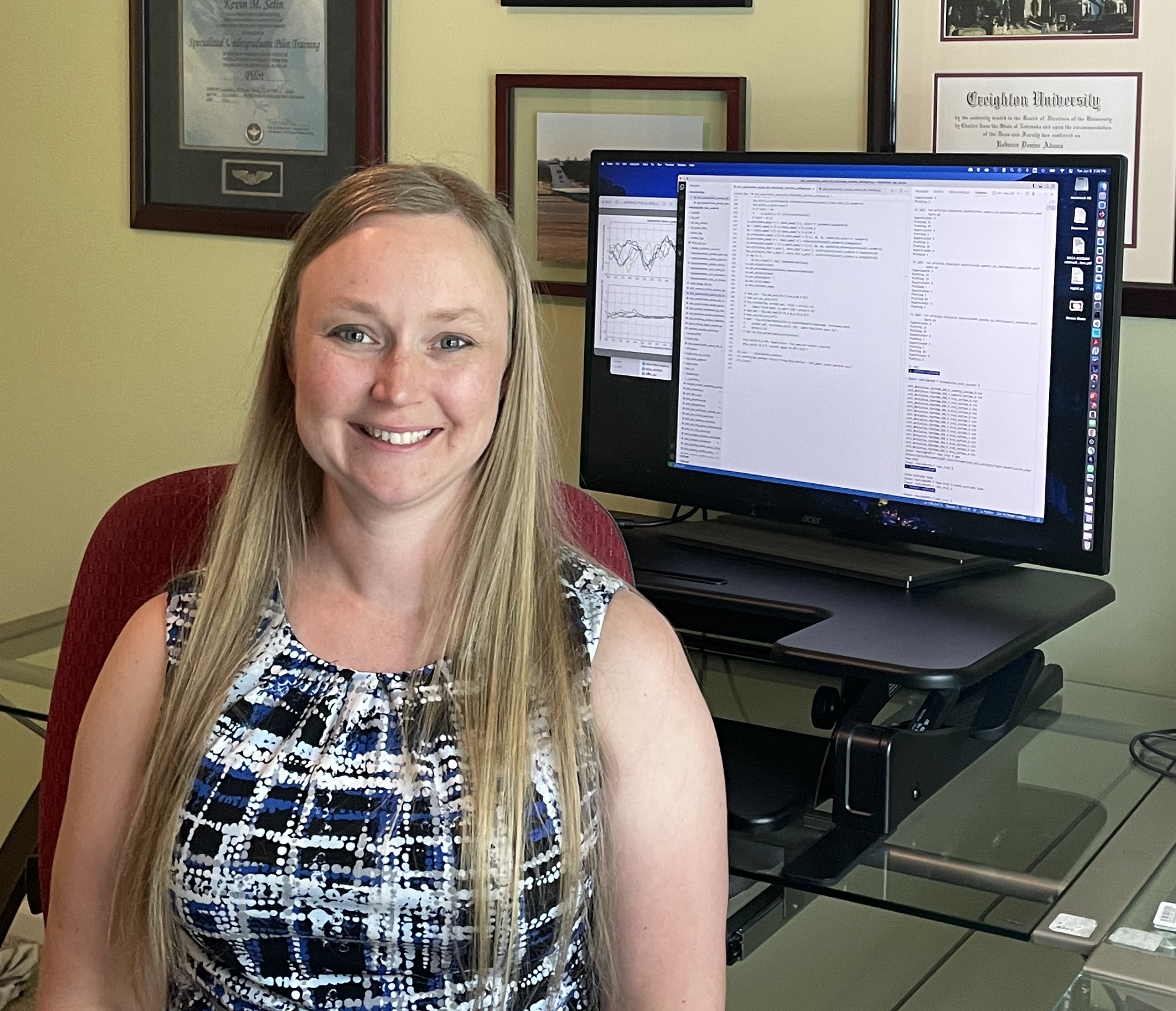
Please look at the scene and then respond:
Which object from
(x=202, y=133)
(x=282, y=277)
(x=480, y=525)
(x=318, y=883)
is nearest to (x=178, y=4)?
(x=202, y=133)

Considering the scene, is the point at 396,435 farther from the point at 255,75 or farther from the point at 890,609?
the point at 255,75

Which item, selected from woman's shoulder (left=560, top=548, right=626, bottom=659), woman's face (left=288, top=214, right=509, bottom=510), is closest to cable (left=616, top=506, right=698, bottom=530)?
woman's shoulder (left=560, top=548, right=626, bottom=659)

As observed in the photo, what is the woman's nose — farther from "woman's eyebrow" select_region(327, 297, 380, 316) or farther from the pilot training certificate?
the pilot training certificate

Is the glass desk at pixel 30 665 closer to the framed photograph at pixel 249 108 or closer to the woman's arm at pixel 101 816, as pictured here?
the woman's arm at pixel 101 816

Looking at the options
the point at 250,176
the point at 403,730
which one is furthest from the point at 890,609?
the point at 250,176

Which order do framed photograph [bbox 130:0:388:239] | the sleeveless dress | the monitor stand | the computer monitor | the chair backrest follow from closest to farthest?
the sleeveless dress < the chair backrest < the computer monitor < the monitor stand < framed photograph [bbox 130:0:388:239]

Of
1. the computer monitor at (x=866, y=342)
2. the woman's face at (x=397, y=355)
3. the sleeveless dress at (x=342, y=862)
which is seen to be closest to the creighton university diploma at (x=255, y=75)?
the computer monitor at (x=866, y=342)

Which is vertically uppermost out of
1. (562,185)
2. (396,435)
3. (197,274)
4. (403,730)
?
(562,185)

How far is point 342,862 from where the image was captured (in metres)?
1.19

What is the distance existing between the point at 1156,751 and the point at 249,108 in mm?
1452

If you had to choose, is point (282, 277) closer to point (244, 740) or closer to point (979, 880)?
point (244, 740)

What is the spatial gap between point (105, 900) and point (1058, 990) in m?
1.09

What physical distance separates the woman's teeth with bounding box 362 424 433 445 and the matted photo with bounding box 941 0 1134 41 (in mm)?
882

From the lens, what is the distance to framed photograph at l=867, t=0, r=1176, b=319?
1699 mm
